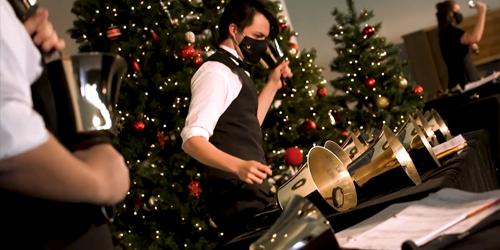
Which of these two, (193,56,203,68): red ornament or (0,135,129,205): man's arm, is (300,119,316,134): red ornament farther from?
(0,135,129,205): man's arm

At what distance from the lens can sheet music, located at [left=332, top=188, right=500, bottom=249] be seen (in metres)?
1.22

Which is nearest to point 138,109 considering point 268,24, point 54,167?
point 268,24

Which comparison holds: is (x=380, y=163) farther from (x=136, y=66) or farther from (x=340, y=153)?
(x=136, y=66)

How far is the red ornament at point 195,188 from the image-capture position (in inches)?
153

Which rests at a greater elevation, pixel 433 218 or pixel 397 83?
pixel 433 218

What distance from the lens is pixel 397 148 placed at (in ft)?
6.76

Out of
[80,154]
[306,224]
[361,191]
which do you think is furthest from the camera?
[361,191]

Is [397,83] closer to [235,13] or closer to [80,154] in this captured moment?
[235,13]

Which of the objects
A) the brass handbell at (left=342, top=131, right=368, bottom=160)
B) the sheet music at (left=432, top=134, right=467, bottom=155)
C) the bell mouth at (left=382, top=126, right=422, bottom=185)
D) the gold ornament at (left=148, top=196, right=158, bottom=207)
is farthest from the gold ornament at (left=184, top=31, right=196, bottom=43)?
the bell mouth at (left=382, top=126, right=422, bottom=185)

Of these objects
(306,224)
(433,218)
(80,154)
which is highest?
(80,154)

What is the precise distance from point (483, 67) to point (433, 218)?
820cm

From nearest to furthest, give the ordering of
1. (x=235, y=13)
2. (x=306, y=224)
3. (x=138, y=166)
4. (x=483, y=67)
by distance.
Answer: (x=306, y=224), (x=235, y=13), (x=138, y=166), (x=483, y=67)

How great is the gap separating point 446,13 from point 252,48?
3.33 m

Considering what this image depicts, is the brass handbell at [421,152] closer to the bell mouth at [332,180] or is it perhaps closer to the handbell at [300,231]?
the bell mouth at [332,180]
